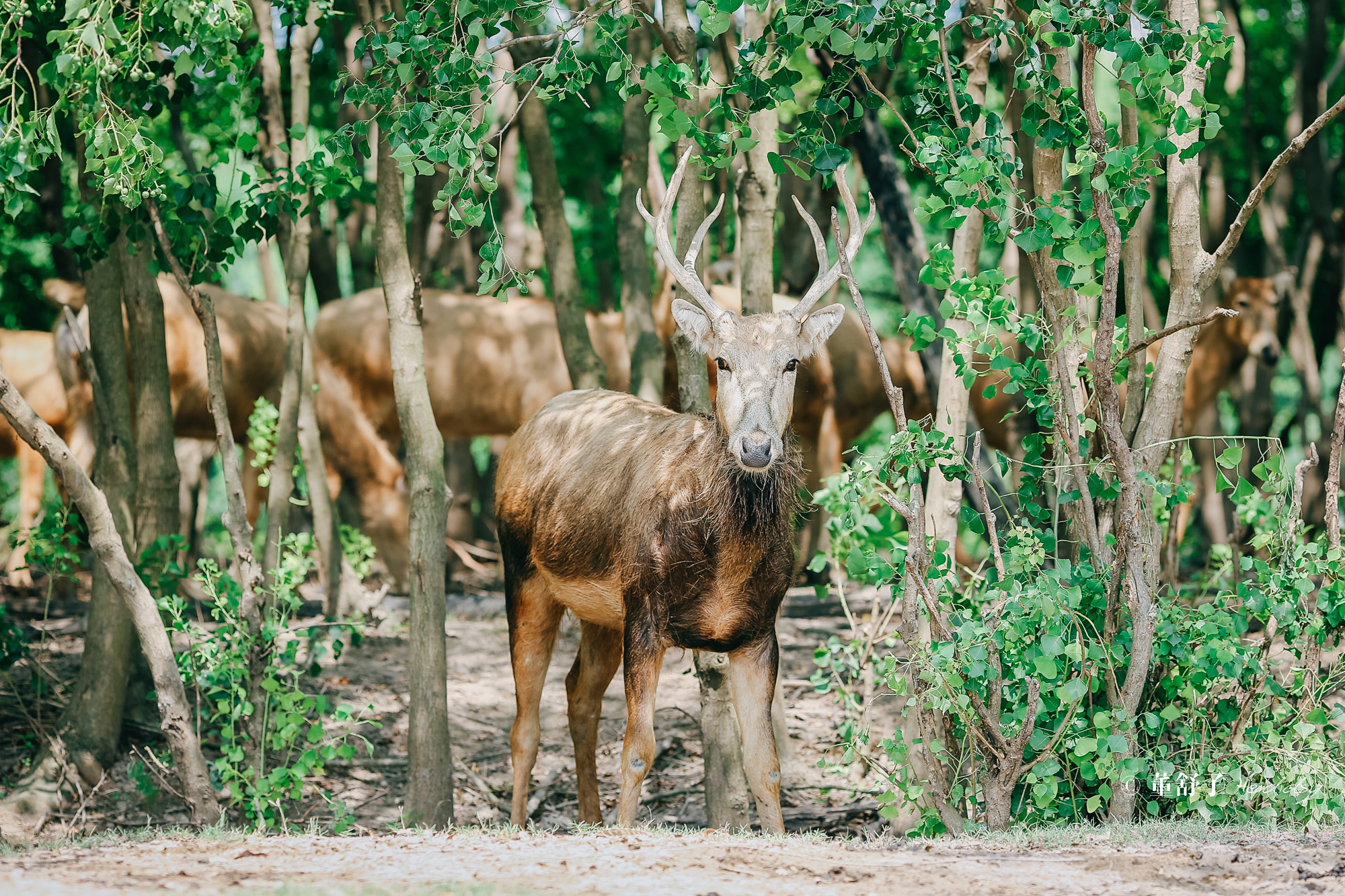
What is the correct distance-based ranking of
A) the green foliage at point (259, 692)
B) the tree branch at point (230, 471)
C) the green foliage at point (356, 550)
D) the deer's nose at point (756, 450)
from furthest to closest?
the green foliage at point (356, 550), the tree branch at point (230, 471), the green foliage at point (259, 692), the deer's nose at point (756, 450)

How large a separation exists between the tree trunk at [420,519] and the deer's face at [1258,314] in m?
9.18

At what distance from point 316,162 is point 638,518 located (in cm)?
246

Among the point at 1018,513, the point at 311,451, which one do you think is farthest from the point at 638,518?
the point at 311,451

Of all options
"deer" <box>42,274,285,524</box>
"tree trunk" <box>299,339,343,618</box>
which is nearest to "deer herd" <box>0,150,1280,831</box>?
"tree trunk" <box>299,339,343,618</box>

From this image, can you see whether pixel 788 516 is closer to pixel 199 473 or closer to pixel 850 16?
pixel 850 16

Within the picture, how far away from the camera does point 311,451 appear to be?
30.2 ft

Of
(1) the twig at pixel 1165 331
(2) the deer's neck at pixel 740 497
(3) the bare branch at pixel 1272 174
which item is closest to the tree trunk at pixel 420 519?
(2) the deer's neck at pixel 740 497

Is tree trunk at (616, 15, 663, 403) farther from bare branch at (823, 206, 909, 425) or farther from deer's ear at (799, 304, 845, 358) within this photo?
bare branch at (823, 206, 909, 425)

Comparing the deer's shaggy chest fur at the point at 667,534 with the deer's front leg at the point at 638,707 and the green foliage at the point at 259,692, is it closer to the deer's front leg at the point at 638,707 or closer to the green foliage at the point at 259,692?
the deer's front leg at the point at 638,707

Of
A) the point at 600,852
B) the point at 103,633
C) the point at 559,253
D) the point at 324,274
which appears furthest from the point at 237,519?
the point at 324,274

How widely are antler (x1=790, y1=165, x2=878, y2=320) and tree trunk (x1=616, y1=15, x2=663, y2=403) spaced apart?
2446mm

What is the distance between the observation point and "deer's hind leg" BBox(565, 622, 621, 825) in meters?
6.52

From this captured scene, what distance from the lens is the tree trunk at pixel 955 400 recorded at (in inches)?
244

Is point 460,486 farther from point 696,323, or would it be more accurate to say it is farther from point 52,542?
point 696,323
